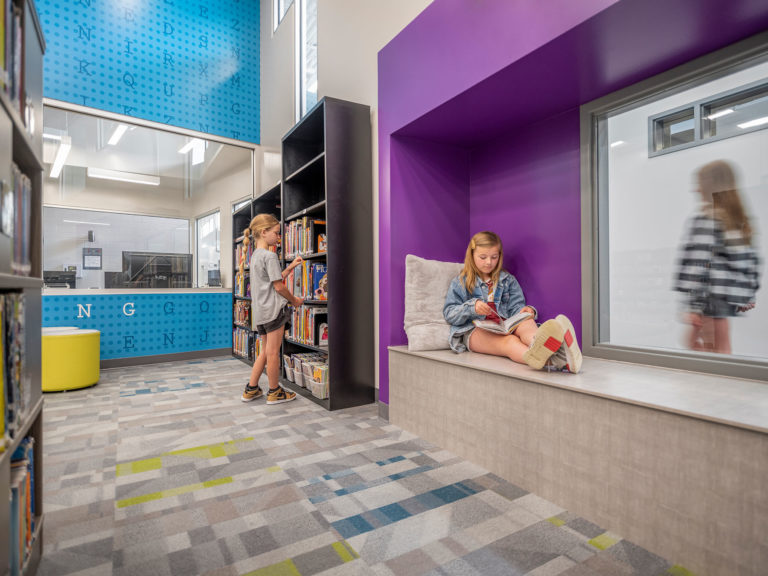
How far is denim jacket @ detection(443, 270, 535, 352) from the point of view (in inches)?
99.7

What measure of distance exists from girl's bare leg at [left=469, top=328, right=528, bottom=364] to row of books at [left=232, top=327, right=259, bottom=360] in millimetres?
2804

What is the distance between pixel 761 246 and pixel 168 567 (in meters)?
2.51

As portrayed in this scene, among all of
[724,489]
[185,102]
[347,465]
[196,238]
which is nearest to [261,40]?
[185,102]

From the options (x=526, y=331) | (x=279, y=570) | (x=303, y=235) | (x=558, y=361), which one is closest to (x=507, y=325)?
(x=526, y=331)

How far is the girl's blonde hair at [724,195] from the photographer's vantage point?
182cm

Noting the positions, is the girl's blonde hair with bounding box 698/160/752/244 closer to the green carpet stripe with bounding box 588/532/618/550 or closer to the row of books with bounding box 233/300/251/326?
the green carpet stripe with bounding box 588/532/618/550

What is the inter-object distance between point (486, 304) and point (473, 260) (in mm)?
313

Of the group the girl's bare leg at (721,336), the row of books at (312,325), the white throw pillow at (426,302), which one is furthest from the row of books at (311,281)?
the girl's bare leg at (721,336)

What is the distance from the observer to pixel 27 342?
1.17 m

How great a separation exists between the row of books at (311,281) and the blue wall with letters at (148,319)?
7.22ft

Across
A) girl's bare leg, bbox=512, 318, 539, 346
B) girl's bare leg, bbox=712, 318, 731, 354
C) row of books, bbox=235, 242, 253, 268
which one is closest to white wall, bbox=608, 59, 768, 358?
girl's bare leg, bbox=712, 318, 731, 354

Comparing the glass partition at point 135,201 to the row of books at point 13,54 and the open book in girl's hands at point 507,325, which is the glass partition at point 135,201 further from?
the open book in girl's hands at point 507,325

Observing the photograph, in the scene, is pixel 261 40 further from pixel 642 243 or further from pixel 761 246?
pixel 761 246

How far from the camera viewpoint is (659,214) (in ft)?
6.90
